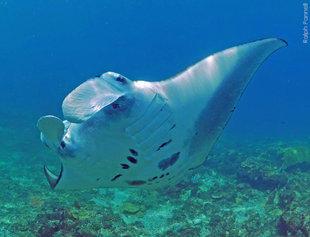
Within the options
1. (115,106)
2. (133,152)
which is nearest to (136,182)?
(133,152)

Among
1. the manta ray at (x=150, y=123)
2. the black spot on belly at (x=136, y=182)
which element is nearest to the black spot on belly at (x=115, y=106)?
the manta ray at (x=150, y=123)

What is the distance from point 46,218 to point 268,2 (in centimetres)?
7166

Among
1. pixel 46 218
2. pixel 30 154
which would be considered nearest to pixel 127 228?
pixel 46 218

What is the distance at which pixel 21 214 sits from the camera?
4461mm

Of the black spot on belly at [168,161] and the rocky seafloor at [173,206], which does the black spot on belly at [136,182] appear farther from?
the rocky seafloor at [173,206]

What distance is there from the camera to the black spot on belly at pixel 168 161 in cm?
244

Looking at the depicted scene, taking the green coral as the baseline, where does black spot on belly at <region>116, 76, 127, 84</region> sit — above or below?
above

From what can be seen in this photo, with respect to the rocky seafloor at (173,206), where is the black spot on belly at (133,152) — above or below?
above

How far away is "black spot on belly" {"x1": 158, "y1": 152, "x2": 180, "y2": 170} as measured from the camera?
2441 mm

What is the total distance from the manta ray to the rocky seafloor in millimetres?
1834

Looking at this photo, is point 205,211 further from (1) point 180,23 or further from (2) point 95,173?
(1) point 180,23

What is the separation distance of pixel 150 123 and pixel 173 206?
442cm

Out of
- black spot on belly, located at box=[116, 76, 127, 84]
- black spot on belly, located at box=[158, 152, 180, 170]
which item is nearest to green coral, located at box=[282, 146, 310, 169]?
black spot on belly, located at box=[158, 152, 180, 170]

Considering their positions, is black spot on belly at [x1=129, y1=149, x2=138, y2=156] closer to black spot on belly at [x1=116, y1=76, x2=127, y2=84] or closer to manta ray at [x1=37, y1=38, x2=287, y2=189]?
Answer: manta ray at [x1=37, y1=38, x2=287, y2=189]
